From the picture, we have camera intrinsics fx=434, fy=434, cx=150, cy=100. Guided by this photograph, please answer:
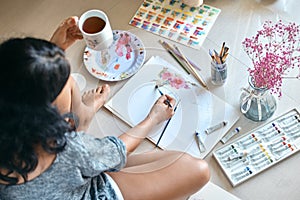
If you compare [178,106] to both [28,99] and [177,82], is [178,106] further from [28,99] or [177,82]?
[28,99]

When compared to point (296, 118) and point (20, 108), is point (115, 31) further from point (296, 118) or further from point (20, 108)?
point (20, 108)

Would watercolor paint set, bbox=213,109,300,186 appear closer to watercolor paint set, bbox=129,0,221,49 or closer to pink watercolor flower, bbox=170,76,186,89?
pink watercolor flower, bbox=170,76,186,89

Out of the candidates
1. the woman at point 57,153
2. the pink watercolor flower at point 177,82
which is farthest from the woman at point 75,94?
the pink watercolor flower at point 177,82

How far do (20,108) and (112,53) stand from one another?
0.65 meters

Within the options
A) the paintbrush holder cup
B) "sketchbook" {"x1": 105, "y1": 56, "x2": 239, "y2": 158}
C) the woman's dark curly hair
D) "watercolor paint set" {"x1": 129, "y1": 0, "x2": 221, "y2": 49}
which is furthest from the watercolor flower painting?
the woman's dark curly hair

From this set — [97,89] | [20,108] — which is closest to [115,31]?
[97,89]

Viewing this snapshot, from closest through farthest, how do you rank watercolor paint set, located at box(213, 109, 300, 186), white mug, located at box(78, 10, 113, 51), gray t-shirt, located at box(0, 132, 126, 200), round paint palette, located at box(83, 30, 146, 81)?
gray t-shirt, located at box(0, 132, 126, 200)
white mug, located at box(78, 10, 113, 51)
watercolor paint set, located at box(213, 109, 300, 186)
round paint palette, located at box(83, 30, 146, 81)

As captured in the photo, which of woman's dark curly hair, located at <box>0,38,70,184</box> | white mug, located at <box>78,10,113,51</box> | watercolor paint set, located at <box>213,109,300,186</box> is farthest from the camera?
watercolor paint set, located at <box>213,109,300,186</box>

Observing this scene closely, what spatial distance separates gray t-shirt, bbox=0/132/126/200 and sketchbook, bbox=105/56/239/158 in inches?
7.8

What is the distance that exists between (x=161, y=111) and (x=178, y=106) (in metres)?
0.05

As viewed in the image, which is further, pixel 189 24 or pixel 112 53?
pixel 189 24

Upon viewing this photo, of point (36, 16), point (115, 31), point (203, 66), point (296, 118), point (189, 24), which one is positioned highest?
point (36, 16)

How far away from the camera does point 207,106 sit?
47.6 inches

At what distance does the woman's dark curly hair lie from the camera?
73 cm
